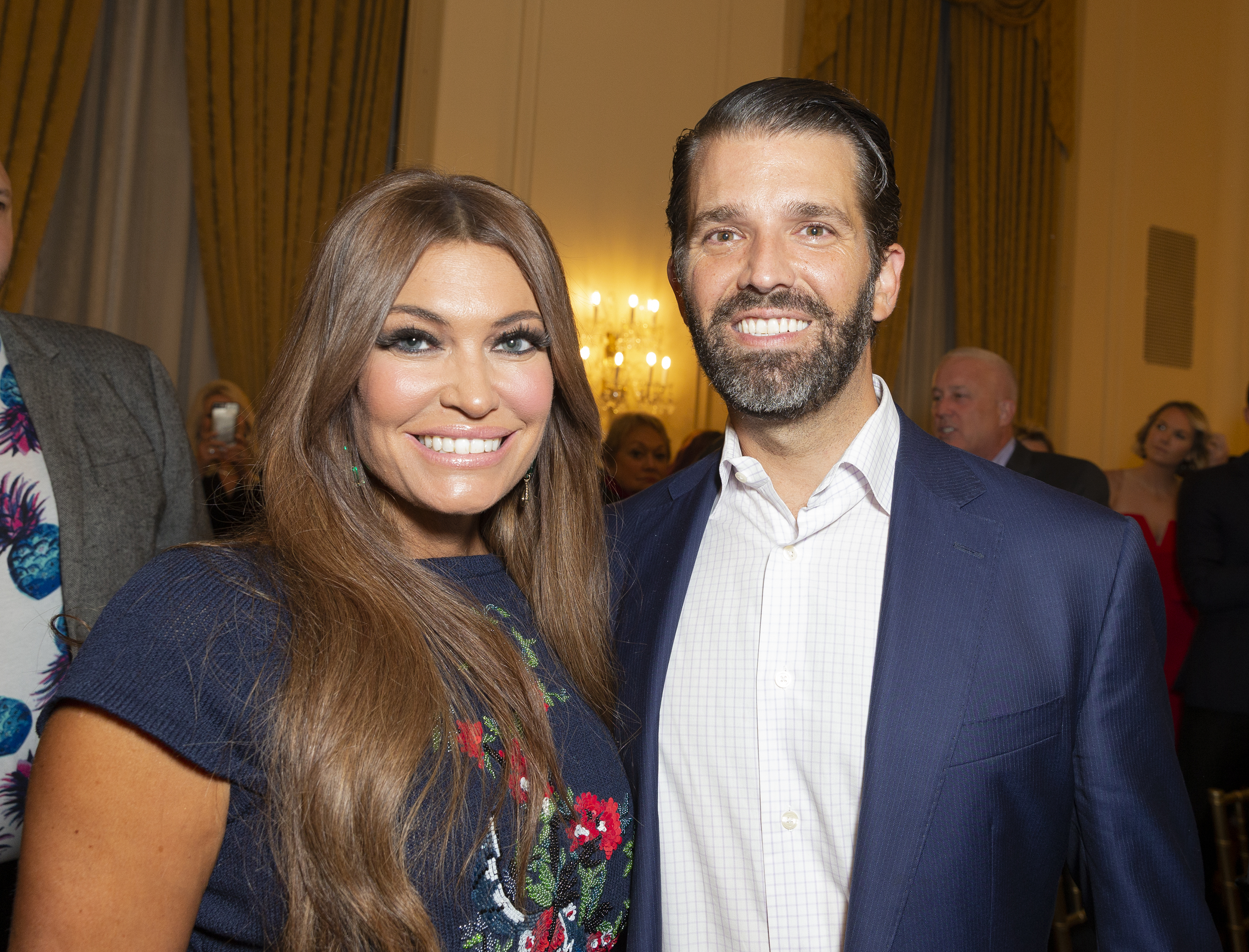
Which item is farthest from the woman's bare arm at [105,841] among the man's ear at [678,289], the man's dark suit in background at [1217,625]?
the man's dark suit in background at [1217,625]

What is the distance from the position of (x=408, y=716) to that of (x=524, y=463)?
1.57 ft

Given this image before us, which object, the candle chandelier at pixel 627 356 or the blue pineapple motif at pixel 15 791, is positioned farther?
the candle chandelier at pixel 627 356

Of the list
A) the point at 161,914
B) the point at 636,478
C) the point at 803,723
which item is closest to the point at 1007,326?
the point at 636,478

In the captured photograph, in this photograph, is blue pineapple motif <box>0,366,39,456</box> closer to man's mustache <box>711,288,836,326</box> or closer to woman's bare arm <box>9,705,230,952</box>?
woman's bare arm <box>9,705,230,952</box>

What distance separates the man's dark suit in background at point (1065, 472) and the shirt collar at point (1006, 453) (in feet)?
0.05

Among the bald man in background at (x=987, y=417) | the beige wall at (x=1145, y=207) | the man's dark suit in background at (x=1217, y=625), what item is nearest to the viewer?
the man's dark suit in background at (x=1217, y=625)

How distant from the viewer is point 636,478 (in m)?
5.50

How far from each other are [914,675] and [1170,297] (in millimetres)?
8645

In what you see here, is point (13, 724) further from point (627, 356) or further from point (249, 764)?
point (627, 356)

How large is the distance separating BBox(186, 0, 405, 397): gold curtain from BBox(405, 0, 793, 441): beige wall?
1.57 feet

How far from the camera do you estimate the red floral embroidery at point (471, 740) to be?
4.45 feet

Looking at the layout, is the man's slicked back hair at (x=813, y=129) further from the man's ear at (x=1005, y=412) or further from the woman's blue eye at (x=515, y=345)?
Result: the man's ear at (x=1005, y=412)

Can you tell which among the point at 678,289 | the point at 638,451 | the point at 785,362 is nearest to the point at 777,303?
the point at 785,362

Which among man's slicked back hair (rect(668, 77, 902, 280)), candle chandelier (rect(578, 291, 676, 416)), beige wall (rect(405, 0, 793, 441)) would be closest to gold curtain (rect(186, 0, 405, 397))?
beige wall (rect(405, 0, 793, 441))
